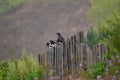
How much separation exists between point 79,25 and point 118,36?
105 ft

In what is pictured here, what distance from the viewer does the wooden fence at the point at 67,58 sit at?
9023 millimetres

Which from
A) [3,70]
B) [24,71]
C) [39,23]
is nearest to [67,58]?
[24,71]

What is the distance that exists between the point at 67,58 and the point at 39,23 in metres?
31.5

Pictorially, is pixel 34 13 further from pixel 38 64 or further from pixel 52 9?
pixel 38 64

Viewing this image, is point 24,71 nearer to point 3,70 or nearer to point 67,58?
point 67,58

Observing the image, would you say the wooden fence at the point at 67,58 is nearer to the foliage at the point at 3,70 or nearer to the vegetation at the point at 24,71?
the vegetation at the point at 24,71

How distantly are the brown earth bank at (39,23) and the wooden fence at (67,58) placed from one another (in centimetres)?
2403

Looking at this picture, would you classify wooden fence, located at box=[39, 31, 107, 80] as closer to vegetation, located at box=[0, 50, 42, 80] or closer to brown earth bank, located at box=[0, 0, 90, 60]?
vegetation, located at box=[0, 50, 42, 80]

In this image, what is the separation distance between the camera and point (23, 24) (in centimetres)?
4150

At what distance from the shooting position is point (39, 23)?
40875mm

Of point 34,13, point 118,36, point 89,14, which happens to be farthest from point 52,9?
point 118,36

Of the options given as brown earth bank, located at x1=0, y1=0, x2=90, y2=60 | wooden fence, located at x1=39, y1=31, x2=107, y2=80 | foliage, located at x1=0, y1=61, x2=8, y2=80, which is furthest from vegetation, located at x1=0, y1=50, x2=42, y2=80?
brown earth bank, located at x1=0, y1=0, x2=90, y2=60

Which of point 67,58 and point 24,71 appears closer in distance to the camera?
point 24,71

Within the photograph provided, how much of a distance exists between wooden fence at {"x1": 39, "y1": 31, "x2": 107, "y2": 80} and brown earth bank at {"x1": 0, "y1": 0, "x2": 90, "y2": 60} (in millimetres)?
24028
